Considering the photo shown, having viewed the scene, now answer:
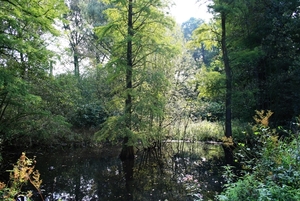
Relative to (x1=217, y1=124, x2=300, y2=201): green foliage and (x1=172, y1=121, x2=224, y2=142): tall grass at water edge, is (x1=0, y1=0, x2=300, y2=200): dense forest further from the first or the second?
(x1=217, y1=124, x2=300, y2=201): green foliage

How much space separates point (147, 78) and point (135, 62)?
1379 mm

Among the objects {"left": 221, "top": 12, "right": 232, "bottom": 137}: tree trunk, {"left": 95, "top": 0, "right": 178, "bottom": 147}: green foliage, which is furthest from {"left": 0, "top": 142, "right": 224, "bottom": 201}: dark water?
{"left": 95, "top": 0, "right": 178, "bottom": 147}: green foliage

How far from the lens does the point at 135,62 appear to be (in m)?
10.0

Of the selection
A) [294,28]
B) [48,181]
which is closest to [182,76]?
[294,28]

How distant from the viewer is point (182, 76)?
1187 centimetres

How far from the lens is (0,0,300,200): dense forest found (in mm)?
7164

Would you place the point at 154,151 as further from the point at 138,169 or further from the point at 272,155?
the point at 272,155

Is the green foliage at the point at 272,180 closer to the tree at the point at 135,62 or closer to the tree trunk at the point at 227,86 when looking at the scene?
the tree at the point at 135,62

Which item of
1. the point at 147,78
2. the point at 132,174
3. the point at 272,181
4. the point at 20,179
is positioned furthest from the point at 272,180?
the point at 147,78

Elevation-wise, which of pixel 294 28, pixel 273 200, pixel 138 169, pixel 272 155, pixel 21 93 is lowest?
pixel 138 169

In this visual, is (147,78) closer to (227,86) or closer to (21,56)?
(21,56)

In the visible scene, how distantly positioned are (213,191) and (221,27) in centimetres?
946

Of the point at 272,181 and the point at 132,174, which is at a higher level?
the point at 272,181

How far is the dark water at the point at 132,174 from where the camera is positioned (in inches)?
240
